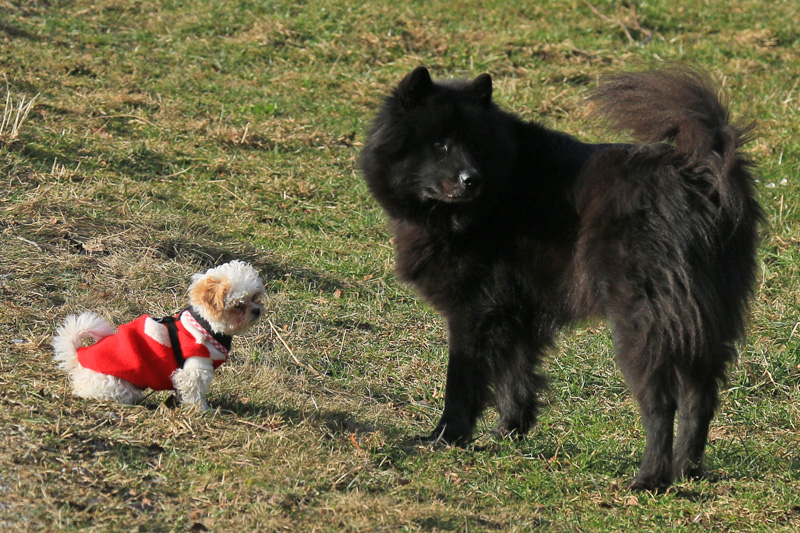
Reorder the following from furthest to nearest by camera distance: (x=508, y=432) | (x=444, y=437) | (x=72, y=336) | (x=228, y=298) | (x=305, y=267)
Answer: (x=305, y=267) → (x=508, y=432) → (x=444, y=437) → (x=72, y=336) → (x=228, y=298)

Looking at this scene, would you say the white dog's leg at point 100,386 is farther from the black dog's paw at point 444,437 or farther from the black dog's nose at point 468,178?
the black dog's nose at point 468,178

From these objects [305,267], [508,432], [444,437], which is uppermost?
[444,437]

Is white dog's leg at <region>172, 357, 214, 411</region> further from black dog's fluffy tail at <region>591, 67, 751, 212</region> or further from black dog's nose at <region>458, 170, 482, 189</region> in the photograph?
black dog's fluffy tail at <region>591, 67, 751, 212</region>

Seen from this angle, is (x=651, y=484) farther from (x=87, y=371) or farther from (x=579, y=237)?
(x=87, y=371)

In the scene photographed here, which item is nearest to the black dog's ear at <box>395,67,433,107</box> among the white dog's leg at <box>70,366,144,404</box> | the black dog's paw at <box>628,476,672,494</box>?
the white dog's leg at <box>70,366,144,404</box>

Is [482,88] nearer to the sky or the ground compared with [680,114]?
nearer to the ground

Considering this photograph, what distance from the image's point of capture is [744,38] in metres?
11.8

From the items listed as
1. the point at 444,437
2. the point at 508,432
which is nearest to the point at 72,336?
the point at 444,437

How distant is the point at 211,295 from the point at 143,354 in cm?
49

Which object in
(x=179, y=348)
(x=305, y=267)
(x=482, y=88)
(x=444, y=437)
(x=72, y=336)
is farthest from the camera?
(x=305, y=267)

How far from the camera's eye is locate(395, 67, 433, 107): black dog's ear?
4871mm

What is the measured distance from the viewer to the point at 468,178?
185 inches

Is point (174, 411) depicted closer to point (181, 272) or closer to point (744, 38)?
point (181, 272)

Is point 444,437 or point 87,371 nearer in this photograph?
point 87,371
